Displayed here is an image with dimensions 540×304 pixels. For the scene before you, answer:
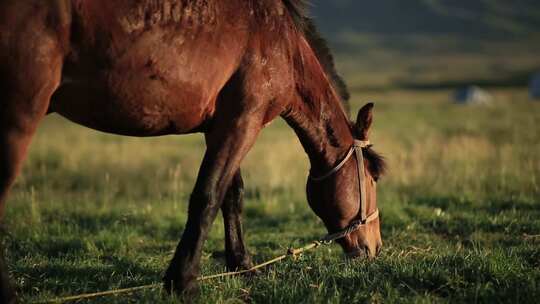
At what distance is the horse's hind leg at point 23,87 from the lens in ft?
11.7

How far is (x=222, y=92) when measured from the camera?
439cm

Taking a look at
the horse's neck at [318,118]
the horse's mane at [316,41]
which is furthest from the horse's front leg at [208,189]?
the horse's mane at [316,41]

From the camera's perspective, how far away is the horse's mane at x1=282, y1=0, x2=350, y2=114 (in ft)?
16.5

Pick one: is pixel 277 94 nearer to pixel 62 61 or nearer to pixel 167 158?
pixel 62 61

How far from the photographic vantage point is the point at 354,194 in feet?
17.6

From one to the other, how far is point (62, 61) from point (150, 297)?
1884mm

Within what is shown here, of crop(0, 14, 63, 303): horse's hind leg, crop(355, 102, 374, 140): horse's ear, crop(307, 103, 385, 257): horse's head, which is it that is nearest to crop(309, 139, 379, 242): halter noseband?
crop(307, 103, 385, 257): horse's head

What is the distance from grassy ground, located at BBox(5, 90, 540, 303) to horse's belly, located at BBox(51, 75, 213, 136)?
1346 millimetres

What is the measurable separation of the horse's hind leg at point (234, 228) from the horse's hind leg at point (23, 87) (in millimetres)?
2358

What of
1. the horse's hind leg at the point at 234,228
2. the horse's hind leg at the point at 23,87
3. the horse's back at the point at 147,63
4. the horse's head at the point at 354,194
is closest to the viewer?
the horse's hind leg at the point at 23,87

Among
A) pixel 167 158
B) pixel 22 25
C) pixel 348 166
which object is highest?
pixel 22 25

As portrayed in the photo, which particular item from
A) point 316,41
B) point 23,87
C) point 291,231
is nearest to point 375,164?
point 316,41

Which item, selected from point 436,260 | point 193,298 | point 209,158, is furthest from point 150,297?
point 436,260

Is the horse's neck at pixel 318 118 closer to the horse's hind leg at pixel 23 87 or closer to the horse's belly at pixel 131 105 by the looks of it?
the horse's belly at pixel 131 105
